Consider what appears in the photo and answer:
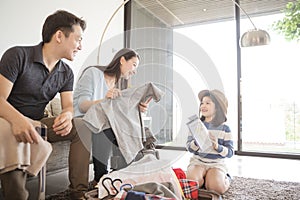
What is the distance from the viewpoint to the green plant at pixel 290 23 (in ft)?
8.95

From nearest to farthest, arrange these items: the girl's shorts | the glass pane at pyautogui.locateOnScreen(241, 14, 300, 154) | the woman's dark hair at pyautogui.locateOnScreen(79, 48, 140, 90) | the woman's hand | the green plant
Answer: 1. the woman's hand
2. the woman's dark hair at pyautogui.locateOnScreen(79, 48, 140, 90)
3. the girl's shorts
4. the green plant
5. the glass pane at pyautogui.locateOnScreen(241, 14, 300, 154)

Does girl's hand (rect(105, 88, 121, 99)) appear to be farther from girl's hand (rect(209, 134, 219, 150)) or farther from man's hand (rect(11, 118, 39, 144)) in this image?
girl's hand (rect(209, 134, 219, 150))

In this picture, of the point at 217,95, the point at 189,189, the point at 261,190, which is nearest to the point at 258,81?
the point at 261,190

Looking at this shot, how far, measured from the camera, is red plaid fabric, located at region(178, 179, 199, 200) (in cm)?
127

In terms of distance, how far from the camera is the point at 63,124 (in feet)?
3.88

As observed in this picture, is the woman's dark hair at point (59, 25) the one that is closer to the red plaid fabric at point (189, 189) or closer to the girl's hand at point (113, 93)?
the girl's hand at point (113, 93)

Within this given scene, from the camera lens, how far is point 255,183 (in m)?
1.66

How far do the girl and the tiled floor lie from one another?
9 cm

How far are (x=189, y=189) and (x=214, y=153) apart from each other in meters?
0.31

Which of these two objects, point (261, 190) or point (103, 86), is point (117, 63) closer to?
point (103, 86)

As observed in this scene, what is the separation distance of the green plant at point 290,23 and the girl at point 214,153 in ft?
5.88

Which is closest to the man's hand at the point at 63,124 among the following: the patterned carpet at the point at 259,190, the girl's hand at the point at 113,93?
the girl's hand at the point at 113,93

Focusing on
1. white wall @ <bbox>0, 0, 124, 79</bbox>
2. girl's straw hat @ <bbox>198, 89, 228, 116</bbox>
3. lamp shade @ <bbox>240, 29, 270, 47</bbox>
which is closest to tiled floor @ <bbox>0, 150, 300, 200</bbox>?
girl's straw hat @ <bbox>198, 89, 228, 116</bbox>

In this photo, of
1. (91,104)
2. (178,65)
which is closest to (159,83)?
(178,65)
